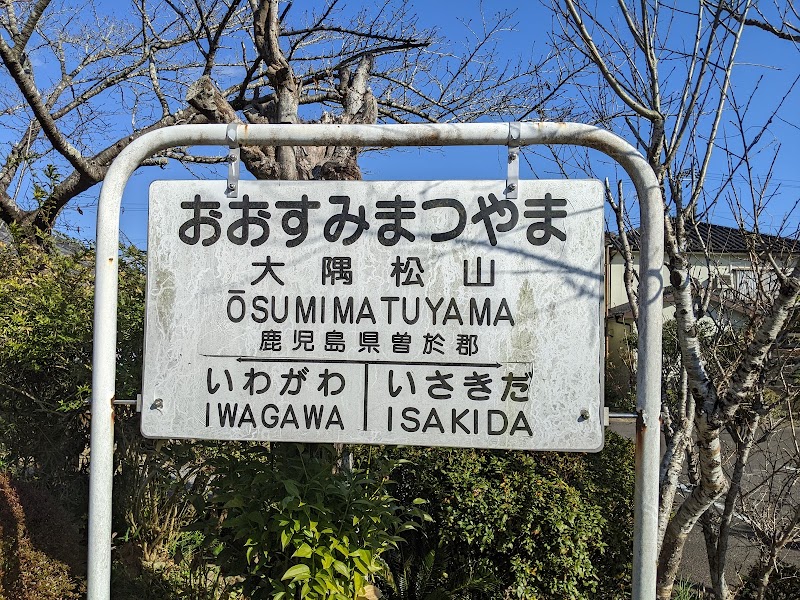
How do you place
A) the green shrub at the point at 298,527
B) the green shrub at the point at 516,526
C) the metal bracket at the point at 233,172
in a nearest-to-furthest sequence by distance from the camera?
1. the metal bracket at the point at 233,172
2. the green shrub at the point at 298,527
3. the green shrub at the point at 516,526

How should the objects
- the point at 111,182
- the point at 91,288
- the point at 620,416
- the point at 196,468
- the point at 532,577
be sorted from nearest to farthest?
the point at 620,416 < the point at 111,182 < the point at 532,577 < the point at 196,468 < the point at 91,288

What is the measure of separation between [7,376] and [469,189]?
149 inches

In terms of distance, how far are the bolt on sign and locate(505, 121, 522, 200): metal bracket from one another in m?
0.02

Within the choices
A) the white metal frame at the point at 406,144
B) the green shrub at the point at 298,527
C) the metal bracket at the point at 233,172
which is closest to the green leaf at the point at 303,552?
the green shrub at the point at 298,527

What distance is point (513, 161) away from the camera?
7.21 feet

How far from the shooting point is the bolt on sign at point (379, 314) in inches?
83.8

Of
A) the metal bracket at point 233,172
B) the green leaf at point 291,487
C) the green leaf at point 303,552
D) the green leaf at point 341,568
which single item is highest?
the metal bracket at point 233,172

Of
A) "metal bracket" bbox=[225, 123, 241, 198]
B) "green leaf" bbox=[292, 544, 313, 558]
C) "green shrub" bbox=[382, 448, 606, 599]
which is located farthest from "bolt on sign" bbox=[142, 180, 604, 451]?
"green shrub" bbox=[382, 448, 606, 599]

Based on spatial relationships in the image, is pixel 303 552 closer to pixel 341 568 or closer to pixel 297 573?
pixel 297 573

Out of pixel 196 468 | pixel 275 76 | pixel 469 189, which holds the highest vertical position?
pixel 275 76

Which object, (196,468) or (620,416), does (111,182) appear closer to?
(620,416)

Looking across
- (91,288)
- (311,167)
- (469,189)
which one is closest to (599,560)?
(469,189)

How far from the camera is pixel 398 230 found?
2209mm

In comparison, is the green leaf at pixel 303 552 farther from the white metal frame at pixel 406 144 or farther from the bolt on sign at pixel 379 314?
the white metal frame at pixel 406 144
